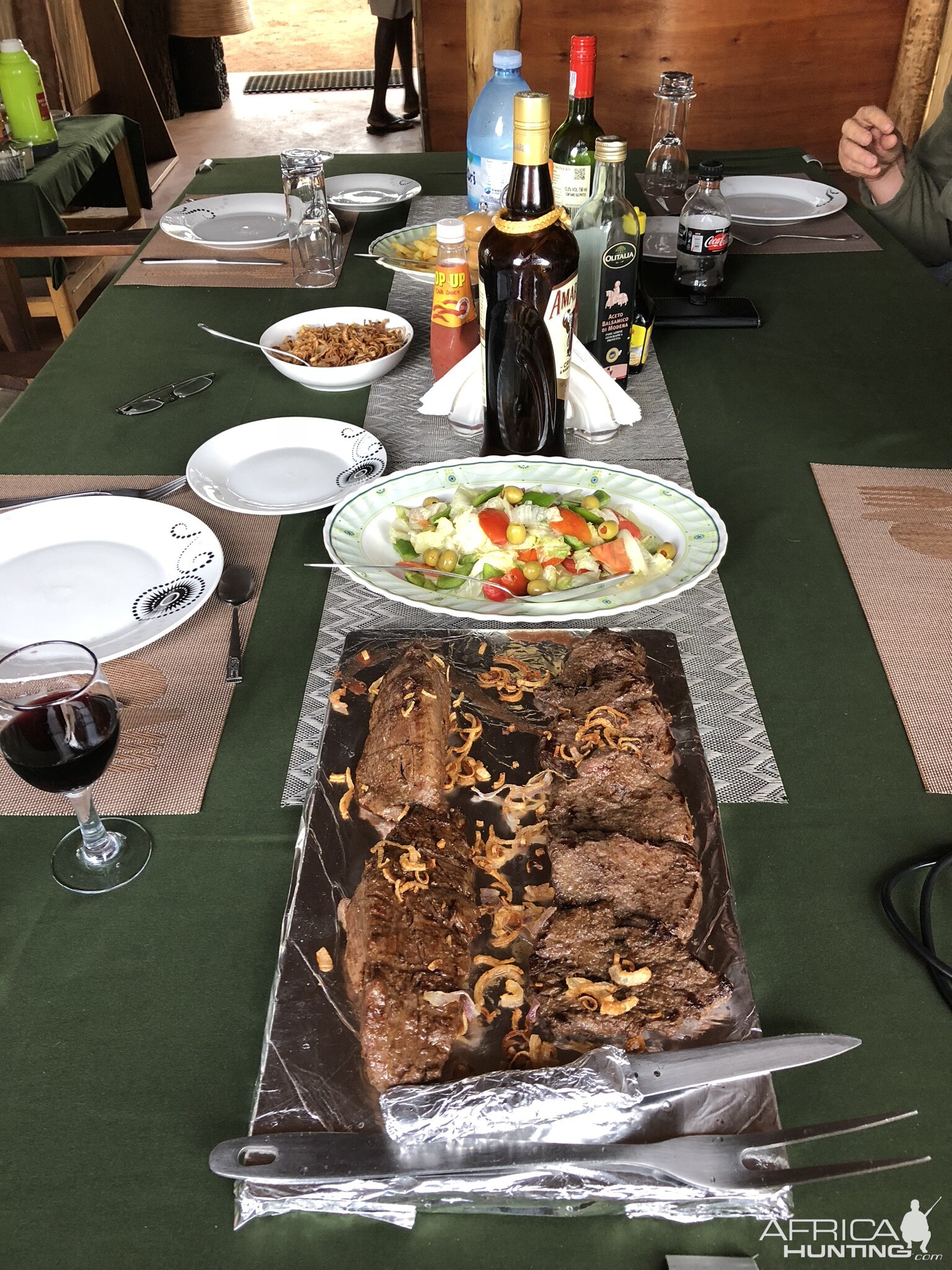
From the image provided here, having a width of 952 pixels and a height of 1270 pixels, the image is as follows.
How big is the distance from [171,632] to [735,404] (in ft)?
3.02

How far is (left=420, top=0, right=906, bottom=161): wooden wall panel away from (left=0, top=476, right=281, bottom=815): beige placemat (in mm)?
3418

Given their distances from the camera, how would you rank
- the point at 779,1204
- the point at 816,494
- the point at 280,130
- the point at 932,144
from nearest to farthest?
1. the point at 779,1204
2. the point at 816,494
3. the point at 932,144
4. the point at 280,130

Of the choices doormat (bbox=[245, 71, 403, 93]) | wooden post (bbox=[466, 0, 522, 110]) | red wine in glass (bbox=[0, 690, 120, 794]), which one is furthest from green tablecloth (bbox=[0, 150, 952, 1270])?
doormat (bbox=[245, 71, 403, 93])

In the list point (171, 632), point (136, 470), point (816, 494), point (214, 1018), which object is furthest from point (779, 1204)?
point (136, 470)

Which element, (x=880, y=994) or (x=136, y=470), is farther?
(x=136, y=470)

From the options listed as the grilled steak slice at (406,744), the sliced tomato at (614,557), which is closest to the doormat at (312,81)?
the sliced tomato at (614,557)

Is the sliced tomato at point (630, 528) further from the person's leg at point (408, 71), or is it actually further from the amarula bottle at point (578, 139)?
the person's leg at point (408, 71)

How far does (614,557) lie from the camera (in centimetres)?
108

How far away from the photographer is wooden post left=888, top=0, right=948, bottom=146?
378 cm

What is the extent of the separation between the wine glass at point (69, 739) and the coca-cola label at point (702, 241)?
1.33m

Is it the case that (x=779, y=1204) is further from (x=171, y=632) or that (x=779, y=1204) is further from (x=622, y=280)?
(x=622, y=280)

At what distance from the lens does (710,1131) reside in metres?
0.62

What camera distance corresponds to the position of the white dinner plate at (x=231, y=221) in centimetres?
200

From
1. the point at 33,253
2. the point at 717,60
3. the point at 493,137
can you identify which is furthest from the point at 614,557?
the point at 717,60
